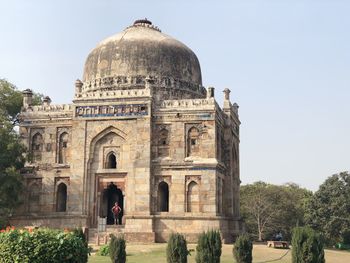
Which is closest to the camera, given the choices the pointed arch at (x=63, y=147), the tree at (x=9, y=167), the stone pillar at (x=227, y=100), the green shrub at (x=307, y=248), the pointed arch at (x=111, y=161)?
the green shrub at (x=307, y=248)

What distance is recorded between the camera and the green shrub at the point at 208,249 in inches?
712

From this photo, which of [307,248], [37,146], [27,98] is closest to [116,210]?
[37,146]

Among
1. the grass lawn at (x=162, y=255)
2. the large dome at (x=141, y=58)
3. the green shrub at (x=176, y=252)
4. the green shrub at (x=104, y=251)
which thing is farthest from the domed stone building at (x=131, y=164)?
the green shrub at (x=176, y=252)

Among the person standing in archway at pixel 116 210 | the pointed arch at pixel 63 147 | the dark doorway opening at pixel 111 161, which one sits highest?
the pointed arch at pixel 63 147

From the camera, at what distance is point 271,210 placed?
45.3m

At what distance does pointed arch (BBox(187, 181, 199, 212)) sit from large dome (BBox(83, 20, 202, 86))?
7592 mm

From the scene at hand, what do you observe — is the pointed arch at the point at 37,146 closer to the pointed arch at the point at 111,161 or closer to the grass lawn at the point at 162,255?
the pointed arch at the point at 111,161

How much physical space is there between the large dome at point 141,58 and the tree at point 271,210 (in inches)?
646

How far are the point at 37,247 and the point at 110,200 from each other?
17.9 metres

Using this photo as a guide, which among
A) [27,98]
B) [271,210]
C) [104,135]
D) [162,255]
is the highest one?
[27,98]

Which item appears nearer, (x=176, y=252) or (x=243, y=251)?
(x=176, y=252)

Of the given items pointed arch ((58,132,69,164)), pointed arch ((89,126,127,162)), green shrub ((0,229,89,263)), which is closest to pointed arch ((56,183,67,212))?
pointed arch ((58,132,69,164))

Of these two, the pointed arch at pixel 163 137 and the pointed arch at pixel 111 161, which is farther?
the pointed arch at pixel 111 161

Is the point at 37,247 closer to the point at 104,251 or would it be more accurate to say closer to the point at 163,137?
the point at 104,251
